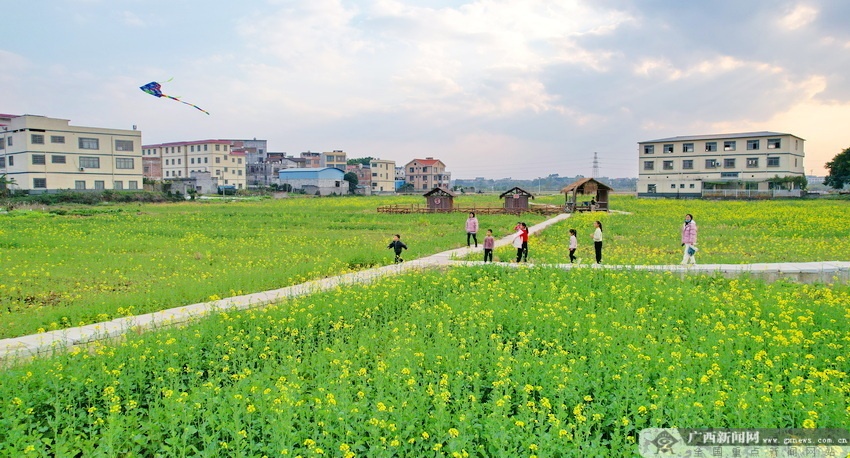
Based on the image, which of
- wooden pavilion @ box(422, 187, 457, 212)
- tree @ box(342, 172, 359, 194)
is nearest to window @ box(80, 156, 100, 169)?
wooden pavilion @ box(422, 187, 457, 212)

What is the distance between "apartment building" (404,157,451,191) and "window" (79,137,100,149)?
64.6m

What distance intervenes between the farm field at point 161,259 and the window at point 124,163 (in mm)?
30500

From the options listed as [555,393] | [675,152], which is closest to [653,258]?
[555,393]

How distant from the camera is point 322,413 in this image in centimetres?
562

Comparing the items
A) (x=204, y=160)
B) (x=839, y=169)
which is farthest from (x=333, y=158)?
(x=839, y=169)

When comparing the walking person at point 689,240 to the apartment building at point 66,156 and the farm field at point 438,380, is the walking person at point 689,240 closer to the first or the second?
the farm field at point 438,380

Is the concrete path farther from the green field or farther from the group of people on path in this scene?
the group of people on path

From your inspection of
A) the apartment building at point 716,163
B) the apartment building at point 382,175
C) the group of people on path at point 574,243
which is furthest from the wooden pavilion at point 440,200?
the apartment building at point 382,175

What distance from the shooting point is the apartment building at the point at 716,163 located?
64.9m

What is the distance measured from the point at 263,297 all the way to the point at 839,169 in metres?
74.1

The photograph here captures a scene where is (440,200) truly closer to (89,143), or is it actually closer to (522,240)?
(522,240)

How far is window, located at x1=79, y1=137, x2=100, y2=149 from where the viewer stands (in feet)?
193

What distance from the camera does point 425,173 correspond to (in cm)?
11675

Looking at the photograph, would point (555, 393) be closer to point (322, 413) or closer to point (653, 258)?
point (322, 413)
